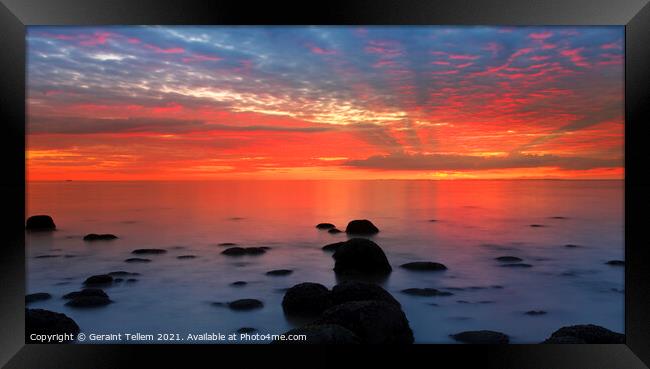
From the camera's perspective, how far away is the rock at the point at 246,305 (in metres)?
8.28

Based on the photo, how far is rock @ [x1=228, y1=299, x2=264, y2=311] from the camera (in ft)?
27.2

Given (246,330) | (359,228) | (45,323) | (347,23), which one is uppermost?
(347,23)

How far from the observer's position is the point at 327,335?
15.3 feet

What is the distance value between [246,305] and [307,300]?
1760 mm

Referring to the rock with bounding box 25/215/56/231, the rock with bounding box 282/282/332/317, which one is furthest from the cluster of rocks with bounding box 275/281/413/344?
the rock with bounding box 25/215/56/231

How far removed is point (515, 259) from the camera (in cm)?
1562

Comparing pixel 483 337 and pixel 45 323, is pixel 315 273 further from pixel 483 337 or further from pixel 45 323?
pixel 45 323

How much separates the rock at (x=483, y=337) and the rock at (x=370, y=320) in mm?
1492

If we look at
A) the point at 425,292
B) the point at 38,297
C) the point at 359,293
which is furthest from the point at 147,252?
the point at 359,293

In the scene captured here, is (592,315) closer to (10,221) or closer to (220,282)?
(220,282)

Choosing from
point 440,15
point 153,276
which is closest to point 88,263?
point 153,276

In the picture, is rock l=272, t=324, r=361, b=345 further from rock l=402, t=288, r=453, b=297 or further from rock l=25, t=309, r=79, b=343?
rock l=402, t=288, r=453, b=297

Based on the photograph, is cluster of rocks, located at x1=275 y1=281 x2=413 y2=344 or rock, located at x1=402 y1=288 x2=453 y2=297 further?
rock, located at x1=402 y1=288 x2=453 y2=297

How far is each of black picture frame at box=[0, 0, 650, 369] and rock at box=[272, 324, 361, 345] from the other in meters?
0.15
